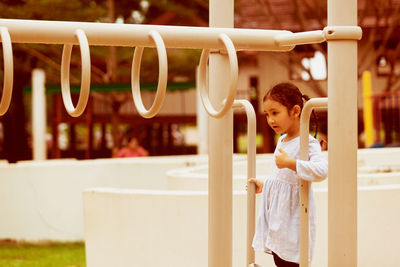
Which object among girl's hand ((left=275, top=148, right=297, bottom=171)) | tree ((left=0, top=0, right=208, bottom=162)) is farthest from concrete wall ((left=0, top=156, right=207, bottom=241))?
girl's hand ((left=275, top=148, right=297, bottom=171))

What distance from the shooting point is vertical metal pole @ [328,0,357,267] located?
7.11 feet

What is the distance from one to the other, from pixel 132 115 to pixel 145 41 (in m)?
20.3

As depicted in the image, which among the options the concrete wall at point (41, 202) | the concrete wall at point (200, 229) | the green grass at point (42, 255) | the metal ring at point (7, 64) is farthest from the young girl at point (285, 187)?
the concrete wall at point (41, 202)

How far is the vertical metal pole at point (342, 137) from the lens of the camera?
2.17m

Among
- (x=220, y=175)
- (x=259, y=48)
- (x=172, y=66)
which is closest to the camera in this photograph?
(x=259, y=48)

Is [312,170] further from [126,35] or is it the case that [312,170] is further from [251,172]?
[126,35]

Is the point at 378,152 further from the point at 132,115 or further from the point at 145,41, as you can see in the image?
the point at 132,115

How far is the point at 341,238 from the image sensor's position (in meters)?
2.18

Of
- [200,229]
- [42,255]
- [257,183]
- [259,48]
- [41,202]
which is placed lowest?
[42,255]

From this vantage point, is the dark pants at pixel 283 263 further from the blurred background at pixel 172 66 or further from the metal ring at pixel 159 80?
the blurred background at pixel 172 66

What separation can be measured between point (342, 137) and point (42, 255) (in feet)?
20.0

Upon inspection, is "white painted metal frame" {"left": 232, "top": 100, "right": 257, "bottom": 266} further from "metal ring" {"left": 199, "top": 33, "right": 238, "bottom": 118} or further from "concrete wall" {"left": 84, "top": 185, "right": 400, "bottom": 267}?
"concrete wall" {"left": 84, "top": 185, "right": 400, "bottom": 267}

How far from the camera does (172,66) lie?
18.2 meters

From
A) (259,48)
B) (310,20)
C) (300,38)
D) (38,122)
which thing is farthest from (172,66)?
(300,38)
